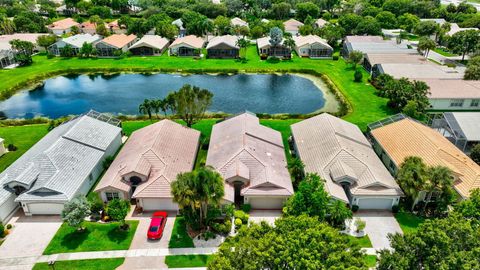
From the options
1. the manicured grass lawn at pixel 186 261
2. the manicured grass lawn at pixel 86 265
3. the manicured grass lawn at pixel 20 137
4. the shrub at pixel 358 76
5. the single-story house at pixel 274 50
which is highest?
the single-story house at pixel 274 50

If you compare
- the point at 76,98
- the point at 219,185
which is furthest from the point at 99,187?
the point at 76,98

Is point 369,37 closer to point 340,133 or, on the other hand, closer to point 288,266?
point 340,133

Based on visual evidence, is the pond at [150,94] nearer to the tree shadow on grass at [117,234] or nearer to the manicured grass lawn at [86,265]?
the tree shadow on grass at [117,234]

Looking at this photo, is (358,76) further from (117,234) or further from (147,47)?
(117,234)

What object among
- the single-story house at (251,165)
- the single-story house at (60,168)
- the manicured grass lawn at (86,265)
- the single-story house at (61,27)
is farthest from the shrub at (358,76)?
the single-story house at (61,27)

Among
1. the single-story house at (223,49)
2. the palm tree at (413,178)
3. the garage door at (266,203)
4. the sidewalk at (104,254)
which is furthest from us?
the single-story house at (223,49)

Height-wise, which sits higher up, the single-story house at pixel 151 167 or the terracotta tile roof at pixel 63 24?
the terracotta tile roof at pixel 63 24
